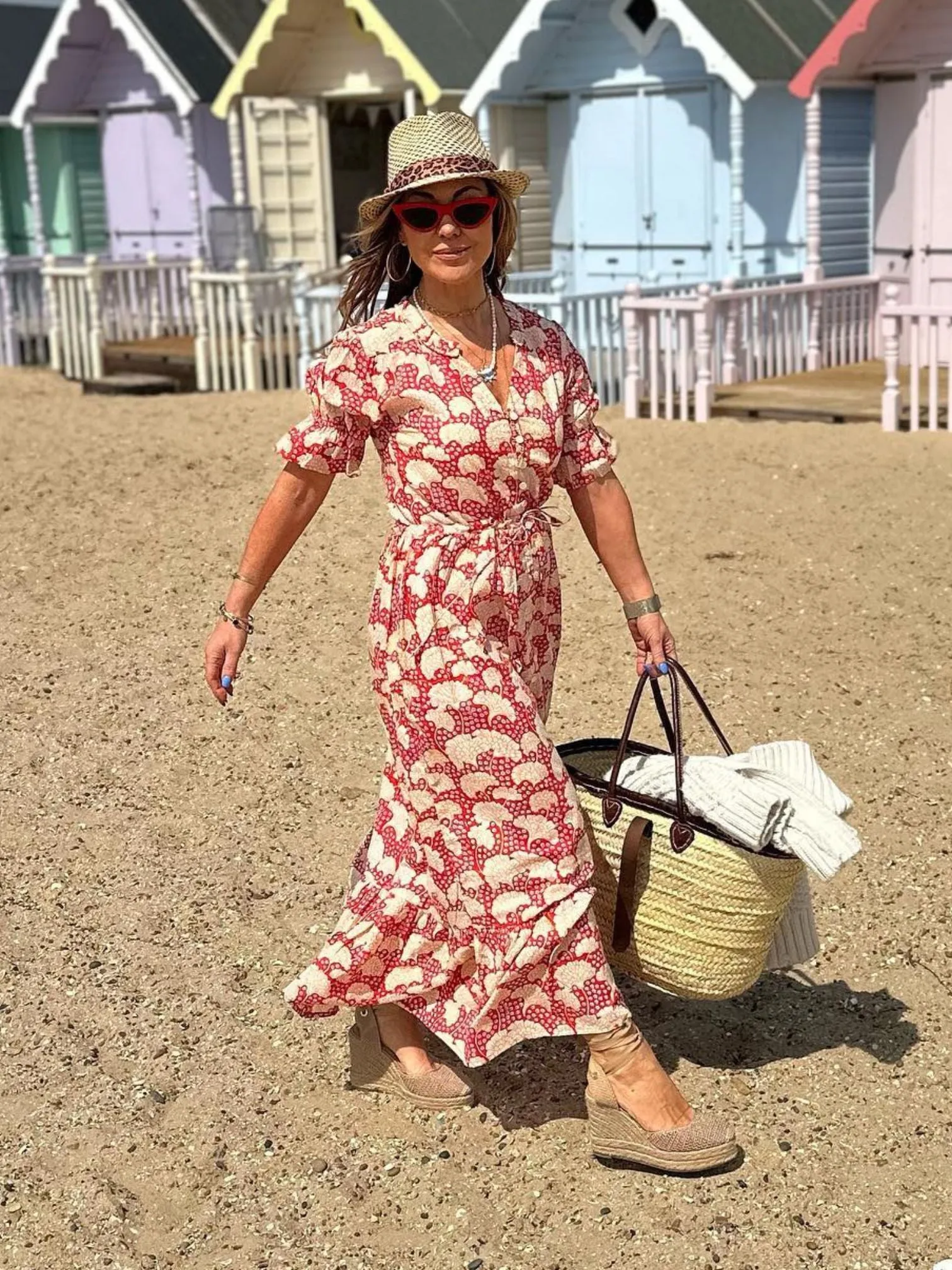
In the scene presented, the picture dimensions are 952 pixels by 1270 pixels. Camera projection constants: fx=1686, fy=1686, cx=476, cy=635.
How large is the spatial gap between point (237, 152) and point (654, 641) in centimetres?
1585

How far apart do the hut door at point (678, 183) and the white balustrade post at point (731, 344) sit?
1758mm

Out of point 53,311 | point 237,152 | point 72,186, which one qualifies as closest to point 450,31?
point 237,152

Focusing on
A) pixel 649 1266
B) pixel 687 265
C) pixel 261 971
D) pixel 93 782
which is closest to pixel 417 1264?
pixel 649 1266

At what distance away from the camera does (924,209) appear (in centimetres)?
1410

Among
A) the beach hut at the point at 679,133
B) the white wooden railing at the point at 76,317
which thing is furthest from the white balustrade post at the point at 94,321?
the beach hut at the point at 679,133

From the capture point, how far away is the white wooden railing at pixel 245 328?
15.4 meters

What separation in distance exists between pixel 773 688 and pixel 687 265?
988cm

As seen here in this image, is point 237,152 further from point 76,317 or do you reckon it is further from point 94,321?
point 94,321

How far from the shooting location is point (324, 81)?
18016 mm

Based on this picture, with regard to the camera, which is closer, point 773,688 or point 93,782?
point 93,782

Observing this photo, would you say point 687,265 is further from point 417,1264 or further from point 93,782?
point 417,1264

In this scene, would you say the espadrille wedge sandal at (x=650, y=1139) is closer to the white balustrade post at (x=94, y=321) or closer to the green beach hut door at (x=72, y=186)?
the white balustrade post at (x=94, y=321)

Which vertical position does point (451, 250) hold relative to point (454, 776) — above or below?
above

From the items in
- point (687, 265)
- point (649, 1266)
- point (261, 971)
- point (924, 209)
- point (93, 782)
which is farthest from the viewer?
point (687, 265)
